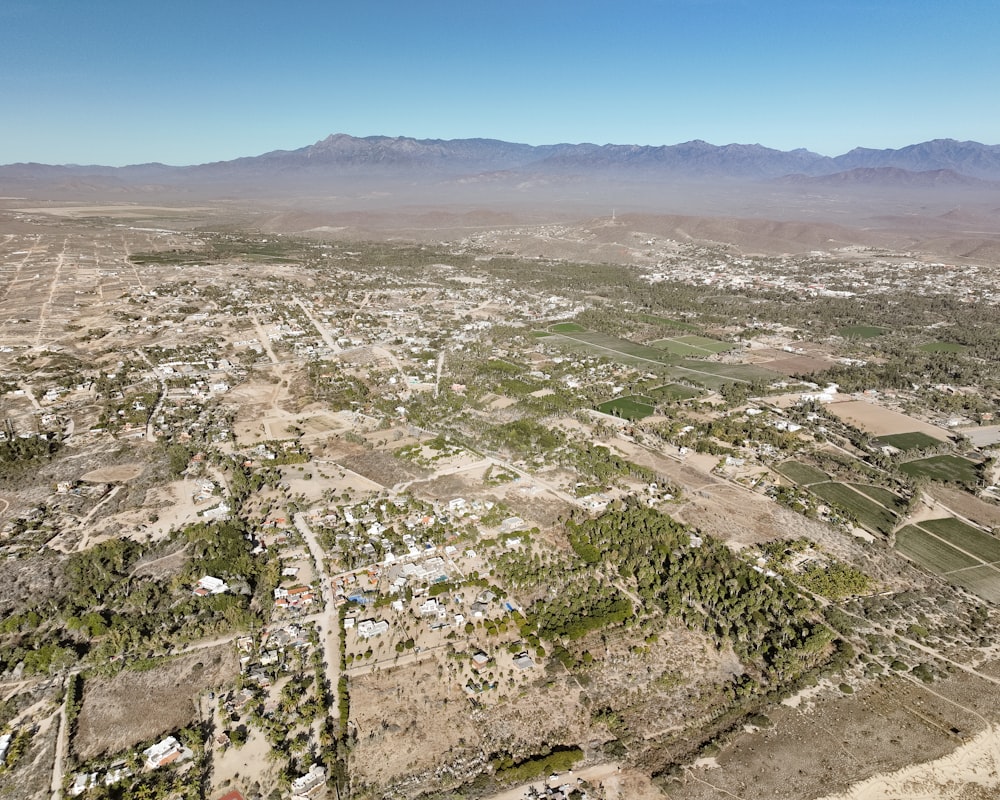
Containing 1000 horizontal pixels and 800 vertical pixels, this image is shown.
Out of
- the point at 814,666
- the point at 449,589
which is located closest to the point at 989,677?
the point at 814,666

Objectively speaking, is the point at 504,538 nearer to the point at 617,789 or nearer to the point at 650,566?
the point at 650,566

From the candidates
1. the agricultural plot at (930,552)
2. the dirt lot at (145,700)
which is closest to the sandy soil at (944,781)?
the agricultural plot at (930,552)

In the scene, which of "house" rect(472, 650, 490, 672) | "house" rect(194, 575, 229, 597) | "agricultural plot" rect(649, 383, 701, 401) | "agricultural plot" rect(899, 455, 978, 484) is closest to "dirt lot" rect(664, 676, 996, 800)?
"house" rect(472, 650, 490, 672)

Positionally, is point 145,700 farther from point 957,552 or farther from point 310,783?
point 957,552

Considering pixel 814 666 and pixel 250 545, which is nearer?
pixel 814 666

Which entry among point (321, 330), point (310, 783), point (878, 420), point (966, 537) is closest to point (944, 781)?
point (966, 537)

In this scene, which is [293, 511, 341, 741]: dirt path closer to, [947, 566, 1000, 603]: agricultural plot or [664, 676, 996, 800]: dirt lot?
[664, 676, 996, 800]: dirt lot
